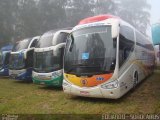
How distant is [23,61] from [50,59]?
397 centimetres

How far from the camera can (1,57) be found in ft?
72.6

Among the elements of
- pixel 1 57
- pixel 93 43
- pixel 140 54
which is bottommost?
pixel 1 57

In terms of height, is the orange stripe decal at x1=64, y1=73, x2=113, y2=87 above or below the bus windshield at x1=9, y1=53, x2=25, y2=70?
above

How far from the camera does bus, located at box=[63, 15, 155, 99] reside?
10180 millimetres

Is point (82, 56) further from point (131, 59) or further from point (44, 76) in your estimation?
point (44, 76)

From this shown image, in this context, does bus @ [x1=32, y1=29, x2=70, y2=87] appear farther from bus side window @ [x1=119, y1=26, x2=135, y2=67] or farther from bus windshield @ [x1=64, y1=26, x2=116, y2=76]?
bus side window @ [x1=119, y1=26, x2=135, y2=67]

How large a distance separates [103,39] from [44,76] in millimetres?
4705

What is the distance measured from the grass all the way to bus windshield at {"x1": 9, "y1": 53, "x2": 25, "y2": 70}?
14.8 feet

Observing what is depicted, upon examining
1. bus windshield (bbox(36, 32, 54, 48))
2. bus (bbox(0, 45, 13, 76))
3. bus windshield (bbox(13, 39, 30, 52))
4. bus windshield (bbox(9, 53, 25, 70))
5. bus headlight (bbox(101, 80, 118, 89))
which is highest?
bus windshield (bbox(36, 32, 54, 48))

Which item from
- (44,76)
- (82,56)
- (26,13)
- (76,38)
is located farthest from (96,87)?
(26,13)

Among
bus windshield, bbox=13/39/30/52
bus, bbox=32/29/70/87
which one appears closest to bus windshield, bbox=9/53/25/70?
bus windshield, bbox=13/39/30/52

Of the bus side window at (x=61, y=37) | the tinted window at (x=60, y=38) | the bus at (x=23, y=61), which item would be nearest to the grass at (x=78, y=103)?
the tinted window at (x=60, y=38)

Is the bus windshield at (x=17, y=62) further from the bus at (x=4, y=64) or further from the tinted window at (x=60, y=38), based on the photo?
the tinted window at (x=60, y=38)

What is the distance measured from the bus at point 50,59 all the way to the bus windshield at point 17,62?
2815 mm
